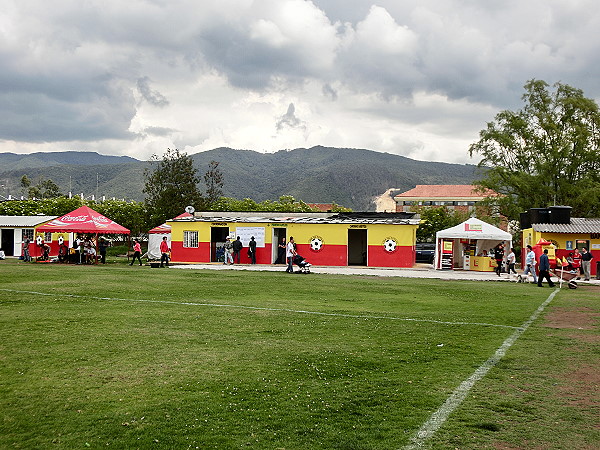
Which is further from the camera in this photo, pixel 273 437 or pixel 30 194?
pixel 30 194

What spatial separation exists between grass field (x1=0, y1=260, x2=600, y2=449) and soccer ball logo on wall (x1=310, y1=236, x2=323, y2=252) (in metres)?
19.8

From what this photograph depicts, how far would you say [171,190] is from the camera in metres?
52.0

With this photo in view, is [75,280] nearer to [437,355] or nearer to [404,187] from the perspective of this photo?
[437,355]

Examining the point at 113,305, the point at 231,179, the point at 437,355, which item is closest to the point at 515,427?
the point at 437,355

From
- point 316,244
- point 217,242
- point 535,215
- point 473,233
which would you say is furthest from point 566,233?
point 217,242

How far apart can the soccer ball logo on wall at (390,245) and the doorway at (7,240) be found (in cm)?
2615

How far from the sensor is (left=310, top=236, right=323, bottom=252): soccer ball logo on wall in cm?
3422

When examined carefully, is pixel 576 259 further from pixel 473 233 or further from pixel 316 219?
pixel 316 219

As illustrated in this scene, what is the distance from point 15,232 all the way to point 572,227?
3551 centimetres

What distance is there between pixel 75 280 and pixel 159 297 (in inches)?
226

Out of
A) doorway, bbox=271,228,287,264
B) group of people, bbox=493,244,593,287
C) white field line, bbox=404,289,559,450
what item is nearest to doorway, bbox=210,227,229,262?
doorway, bbox=271,228,287,264

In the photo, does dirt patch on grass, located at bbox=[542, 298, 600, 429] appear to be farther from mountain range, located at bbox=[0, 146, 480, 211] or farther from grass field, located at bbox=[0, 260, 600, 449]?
mountain range, located at bbox=[0, 146, 480, 211]

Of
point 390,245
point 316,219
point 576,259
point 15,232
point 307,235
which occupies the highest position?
point 316,219

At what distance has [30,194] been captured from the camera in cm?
9600
